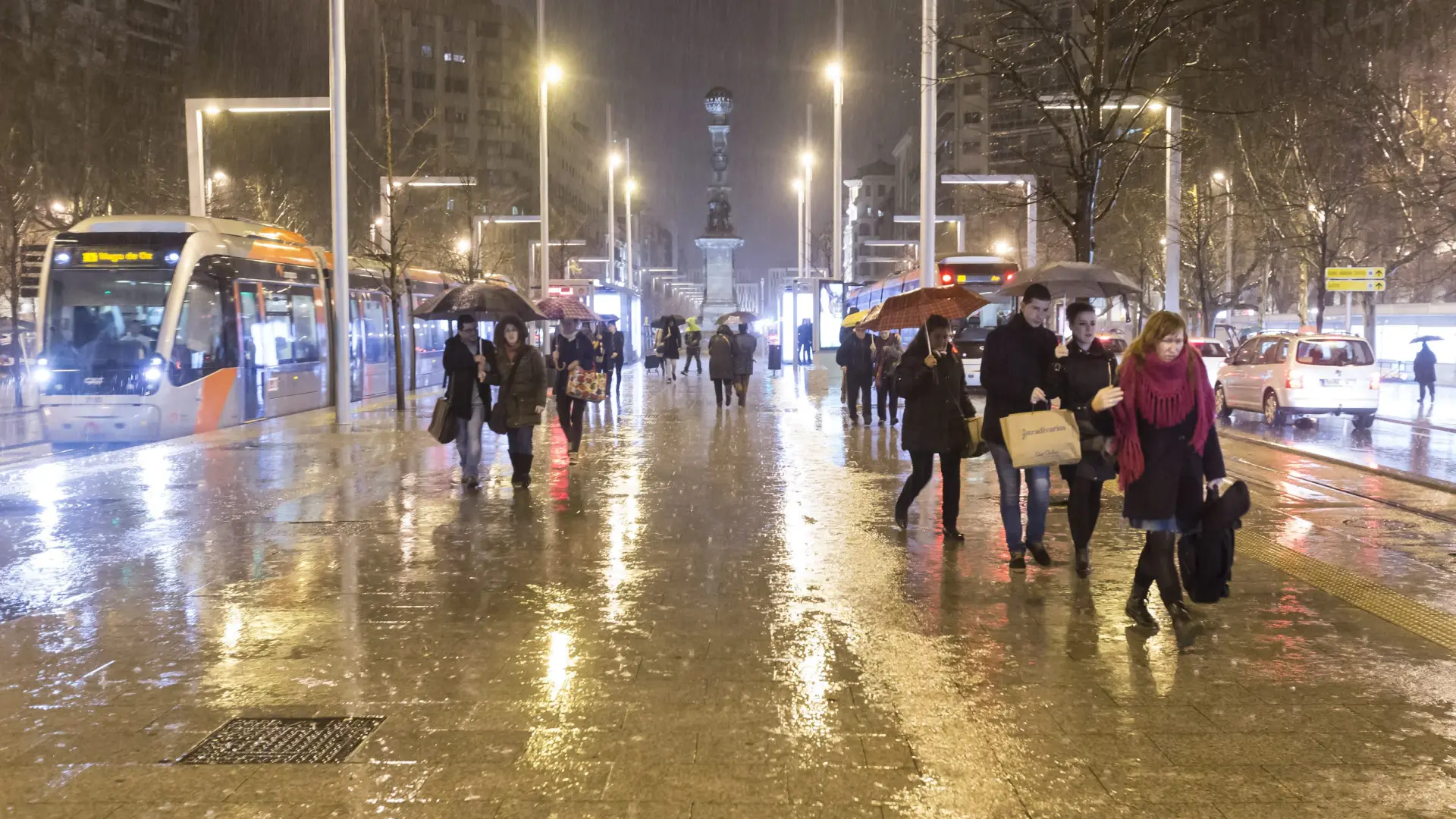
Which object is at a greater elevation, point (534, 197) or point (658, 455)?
point (534, 197)

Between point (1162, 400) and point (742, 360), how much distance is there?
1764 cm

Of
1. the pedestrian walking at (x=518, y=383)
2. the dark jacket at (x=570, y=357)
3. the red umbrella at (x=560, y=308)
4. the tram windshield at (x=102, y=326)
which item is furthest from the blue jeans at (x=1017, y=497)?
the tram windshield at (x=102, y=326)

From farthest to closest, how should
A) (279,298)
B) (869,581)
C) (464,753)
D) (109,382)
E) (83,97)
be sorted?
1. (83,97)
2. (279,298)
3. (109,382)
4. (869,581)
5. (464,753)

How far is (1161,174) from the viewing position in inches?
2063

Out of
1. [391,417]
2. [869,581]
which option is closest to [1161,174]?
[391,417]

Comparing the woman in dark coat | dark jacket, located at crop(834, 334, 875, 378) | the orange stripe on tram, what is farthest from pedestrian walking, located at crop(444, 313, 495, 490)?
dark jacket, located at crop(834, 334, 875, 378)

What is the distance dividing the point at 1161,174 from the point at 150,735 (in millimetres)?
53402

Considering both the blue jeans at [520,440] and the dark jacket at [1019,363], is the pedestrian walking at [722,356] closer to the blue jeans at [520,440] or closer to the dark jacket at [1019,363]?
the blue jeans at [520,440]

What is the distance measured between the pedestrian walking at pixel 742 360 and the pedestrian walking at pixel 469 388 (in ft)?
36.1

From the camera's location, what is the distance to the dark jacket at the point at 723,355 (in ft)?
74.9

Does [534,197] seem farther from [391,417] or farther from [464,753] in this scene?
[464,753]

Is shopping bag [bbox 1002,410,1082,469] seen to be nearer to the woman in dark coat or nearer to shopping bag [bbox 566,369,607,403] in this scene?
the woman in dark coat

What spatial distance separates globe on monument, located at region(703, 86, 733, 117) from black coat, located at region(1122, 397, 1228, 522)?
70.2 meters

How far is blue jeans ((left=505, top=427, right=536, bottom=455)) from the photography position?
38.7 feet
